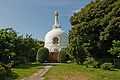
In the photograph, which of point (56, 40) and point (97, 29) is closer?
point (97, 29)

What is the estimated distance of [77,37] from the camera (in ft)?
51.2

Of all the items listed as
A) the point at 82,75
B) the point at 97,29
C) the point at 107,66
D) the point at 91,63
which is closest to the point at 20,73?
the point at 82,75

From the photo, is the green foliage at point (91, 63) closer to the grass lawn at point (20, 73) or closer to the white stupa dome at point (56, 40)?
the grass lawn at point (20, 73)

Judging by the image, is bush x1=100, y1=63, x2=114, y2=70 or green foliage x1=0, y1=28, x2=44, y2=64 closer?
bush x1=100, y1=63, x2=114, y2=70

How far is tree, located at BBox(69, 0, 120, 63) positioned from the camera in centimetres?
1335

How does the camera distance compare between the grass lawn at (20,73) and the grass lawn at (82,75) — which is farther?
the grass lawn at (20,73)

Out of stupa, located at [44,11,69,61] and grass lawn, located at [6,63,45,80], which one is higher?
stupa, located at [44,11,69,61]

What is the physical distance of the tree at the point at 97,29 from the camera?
13350 mm

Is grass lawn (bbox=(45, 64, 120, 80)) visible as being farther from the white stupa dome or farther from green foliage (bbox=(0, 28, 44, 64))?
the white stupa dome

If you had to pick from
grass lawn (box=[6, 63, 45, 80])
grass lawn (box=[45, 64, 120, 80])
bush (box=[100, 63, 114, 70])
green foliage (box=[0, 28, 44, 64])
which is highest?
green foliage (box=[0, 28, 44, 64])

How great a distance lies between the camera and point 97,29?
1511 centimetres

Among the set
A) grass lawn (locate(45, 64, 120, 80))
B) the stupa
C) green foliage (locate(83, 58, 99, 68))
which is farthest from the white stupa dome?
grass lawn (locate(45, 64, 120, 80))

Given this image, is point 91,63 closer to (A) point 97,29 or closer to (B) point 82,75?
(A) point 97,29

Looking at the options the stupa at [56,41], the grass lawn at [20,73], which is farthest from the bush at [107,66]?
the stupa at [56,41]
